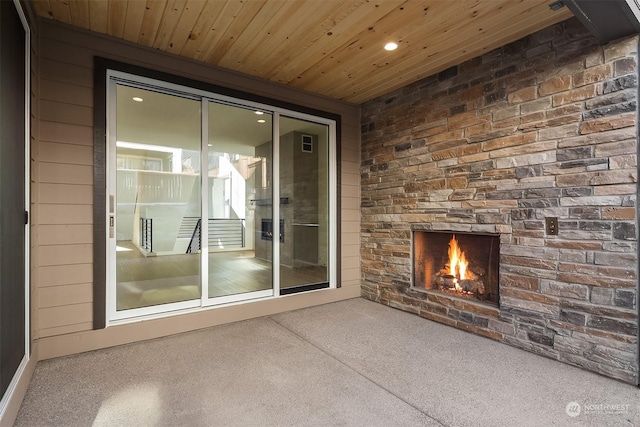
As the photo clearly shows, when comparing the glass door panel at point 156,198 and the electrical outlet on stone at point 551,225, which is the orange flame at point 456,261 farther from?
the glass door panel at point 156,198

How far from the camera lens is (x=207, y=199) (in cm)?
342

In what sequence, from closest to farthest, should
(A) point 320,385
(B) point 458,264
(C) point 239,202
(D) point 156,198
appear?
(A) point 320,385 → (D) point 156,198 → (B) point 458,264 → (C) point 239,202

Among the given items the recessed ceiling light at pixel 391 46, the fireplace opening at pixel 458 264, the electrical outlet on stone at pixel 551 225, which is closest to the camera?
the electrical outlet on stone at pixel 551 225

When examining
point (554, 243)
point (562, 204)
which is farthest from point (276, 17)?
point (554, 243)

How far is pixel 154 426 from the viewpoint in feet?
5.81

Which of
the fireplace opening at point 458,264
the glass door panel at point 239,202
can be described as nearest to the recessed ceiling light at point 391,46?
the glass door panel at point 239,202

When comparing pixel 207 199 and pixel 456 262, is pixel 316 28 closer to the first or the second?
pixel 207 199

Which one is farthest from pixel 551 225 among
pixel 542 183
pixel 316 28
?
pixel 316 28

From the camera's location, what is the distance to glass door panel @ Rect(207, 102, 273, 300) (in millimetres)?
3482

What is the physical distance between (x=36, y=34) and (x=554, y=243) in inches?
175

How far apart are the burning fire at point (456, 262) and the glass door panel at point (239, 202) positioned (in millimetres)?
2100

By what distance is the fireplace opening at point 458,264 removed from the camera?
319 centimetres

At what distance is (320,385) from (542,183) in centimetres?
240

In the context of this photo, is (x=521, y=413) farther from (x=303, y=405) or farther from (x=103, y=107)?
(x=103, y=107)
